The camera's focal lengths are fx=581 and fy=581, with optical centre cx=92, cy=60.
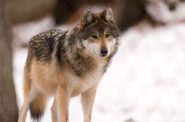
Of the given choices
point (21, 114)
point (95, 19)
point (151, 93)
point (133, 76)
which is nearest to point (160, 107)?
point (151, 93)

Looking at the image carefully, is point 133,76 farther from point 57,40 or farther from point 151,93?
point 57,40

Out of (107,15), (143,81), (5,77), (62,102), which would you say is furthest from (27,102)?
(143,81)

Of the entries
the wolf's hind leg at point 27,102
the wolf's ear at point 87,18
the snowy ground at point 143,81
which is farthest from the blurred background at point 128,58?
the wolf's ear at point 87,18

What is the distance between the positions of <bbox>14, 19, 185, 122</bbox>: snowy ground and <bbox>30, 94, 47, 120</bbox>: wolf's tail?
5.26 ft

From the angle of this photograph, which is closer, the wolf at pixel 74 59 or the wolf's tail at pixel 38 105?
the wolf at pixel 74 59

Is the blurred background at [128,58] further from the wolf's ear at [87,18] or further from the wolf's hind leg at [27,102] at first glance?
the wolf's ear at [87,18]

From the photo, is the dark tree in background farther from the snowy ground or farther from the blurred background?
the snowy ground

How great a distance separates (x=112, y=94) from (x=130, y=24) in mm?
3668

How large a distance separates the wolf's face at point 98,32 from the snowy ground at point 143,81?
260 cm

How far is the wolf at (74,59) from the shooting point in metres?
6.04

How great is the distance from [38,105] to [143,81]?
4.27m

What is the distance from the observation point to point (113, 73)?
38.4ft

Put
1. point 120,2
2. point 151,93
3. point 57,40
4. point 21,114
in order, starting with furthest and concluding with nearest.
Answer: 1. point 120,2
2. point 151,93
3. point 21,114
4. point 57,40

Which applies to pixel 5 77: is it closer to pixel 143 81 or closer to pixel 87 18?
pixel 87 18
